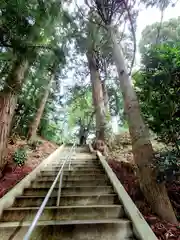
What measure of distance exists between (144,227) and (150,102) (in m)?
2.39

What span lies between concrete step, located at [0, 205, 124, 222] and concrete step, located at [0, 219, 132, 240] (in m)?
0.25

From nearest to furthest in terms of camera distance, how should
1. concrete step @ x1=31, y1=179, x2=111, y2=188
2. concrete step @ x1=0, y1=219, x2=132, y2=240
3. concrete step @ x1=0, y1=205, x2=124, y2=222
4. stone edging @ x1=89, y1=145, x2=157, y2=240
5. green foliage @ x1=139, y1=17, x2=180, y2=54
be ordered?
stone edging @ x1=89, y1=145, x2=157, y2=240
concrete step @ x1=0, y1=219, x2=132, y2=240
concrete step @ x1=0, y1=205, x2=124, y2=222
concrete step @ x1=31, y1=179, x2=111, y2=188
green foliage @ x1=139, y1=17, x2=180, y2=54

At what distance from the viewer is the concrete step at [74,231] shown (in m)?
2.19

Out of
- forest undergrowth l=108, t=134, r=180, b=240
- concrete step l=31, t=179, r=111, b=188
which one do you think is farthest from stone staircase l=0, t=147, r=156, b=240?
forest undergrowth l=108, t=134, r=180, b=240

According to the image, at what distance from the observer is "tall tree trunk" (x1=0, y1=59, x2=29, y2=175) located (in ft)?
15.7

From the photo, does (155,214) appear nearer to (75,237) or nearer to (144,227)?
(144,227)

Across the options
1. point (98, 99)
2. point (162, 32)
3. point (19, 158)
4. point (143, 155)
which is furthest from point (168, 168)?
point (162, 32)

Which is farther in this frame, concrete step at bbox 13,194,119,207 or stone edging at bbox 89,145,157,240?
concrete step at bbox 13,194,119,207

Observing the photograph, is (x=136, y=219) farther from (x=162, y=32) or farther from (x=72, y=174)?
(x=162, y=32)

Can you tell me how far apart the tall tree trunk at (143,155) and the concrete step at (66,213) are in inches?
41.3

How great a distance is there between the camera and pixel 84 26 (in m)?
7.80

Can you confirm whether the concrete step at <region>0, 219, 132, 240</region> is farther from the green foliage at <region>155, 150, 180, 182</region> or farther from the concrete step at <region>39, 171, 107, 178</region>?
the concrete step at <region>39, 171, 107, 178</region>

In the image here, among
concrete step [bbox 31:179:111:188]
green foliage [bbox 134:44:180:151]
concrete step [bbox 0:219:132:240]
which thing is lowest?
concrete step [bbox 0:219:132:240]

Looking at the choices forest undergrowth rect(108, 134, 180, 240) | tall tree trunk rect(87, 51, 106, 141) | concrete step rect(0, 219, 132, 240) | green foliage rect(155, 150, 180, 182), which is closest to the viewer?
concrete step rect(0, 219, 132, 240)
